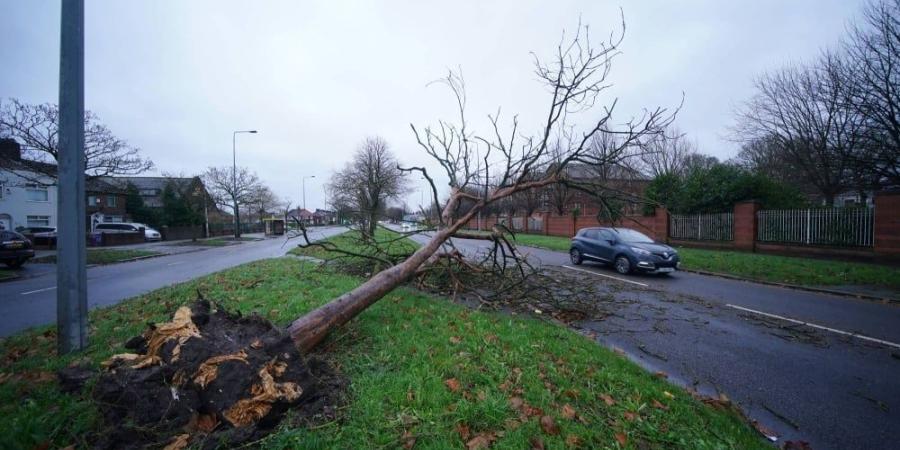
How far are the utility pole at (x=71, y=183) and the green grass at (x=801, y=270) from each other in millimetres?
13890

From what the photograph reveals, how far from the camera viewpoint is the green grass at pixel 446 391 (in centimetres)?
233

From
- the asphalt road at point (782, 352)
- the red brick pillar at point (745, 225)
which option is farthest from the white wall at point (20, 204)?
the red brick pillar at point (745, 225)

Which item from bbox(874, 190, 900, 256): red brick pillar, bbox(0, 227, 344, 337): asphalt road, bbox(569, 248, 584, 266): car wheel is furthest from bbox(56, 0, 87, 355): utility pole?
bbox(874, 190, 900, 256): red brick pillar

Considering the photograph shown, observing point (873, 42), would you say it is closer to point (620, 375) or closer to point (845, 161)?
point (845, 161)

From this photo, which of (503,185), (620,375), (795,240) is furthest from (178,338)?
(795,240)

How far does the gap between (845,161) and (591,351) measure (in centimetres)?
1734

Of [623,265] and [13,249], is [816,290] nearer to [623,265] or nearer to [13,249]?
Result: [623,265]

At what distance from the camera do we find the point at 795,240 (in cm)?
1402

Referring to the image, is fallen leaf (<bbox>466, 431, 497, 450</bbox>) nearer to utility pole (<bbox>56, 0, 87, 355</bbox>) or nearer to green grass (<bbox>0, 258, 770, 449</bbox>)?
green grass (<bbox>0, 258, 770, 449</bbox>)

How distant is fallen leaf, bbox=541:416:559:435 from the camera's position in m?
2.43

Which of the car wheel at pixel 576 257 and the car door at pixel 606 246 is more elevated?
the car door at pixel 606 246

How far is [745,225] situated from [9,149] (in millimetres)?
33398

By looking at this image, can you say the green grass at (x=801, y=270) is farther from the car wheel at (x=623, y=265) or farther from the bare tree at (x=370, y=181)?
the bare tree at (x=370, y=181)

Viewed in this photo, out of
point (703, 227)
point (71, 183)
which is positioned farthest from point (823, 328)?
point (703, 227)
